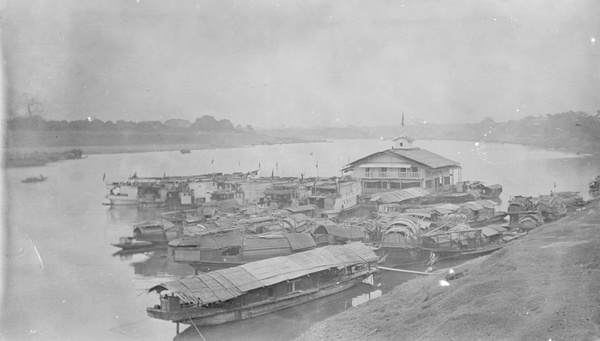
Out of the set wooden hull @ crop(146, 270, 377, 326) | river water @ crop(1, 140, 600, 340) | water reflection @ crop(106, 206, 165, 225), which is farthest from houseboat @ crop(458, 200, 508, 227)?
water reflection @ crop(106, 206, 165, 225)

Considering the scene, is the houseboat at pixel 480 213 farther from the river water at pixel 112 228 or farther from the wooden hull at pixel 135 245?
the wooden hull at pixel 135 245

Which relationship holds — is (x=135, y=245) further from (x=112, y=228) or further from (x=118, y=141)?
(x=118, y=141)

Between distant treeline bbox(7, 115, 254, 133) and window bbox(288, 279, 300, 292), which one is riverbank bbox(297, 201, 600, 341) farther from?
distant treeline bbox(7, 115, 254, 133)

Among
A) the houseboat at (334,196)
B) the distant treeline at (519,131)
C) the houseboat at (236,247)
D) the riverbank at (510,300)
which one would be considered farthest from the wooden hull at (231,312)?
the distant treeline at (519,131)

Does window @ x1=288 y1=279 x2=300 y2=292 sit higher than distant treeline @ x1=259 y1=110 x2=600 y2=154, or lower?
lower

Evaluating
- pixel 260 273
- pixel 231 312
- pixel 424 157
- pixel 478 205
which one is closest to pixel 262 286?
pixel 260 273
